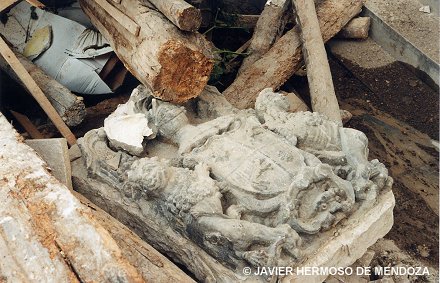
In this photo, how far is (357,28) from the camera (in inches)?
243

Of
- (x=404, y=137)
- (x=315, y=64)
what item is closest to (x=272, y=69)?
(x=315, y=64)

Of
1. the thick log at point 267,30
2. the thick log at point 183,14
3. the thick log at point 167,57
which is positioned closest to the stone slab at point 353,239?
the thick log at point 167,57

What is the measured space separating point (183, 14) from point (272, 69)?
167 cm

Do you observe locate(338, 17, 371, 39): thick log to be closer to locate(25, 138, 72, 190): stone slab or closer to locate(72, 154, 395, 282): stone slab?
locate(72, 154, 395, 282): stone slab

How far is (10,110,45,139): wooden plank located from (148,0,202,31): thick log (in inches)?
82.7

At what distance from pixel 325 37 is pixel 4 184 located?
3.97 m

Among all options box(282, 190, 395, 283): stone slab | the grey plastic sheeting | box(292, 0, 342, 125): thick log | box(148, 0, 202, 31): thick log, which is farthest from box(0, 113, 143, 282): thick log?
box(292, 0, 342, 125): thick log

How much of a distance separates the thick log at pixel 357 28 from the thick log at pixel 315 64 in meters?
1.06

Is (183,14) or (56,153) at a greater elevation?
(183,14)

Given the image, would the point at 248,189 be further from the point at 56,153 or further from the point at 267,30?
the point at 267,30

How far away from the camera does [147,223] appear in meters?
3.69

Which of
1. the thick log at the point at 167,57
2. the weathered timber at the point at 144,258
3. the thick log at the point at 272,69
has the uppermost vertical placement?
the thick log at the point at 167,57

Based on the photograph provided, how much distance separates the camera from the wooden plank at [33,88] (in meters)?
4.56

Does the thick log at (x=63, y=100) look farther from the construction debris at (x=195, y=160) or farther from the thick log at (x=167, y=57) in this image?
the thick log at (x=167, y=57)
